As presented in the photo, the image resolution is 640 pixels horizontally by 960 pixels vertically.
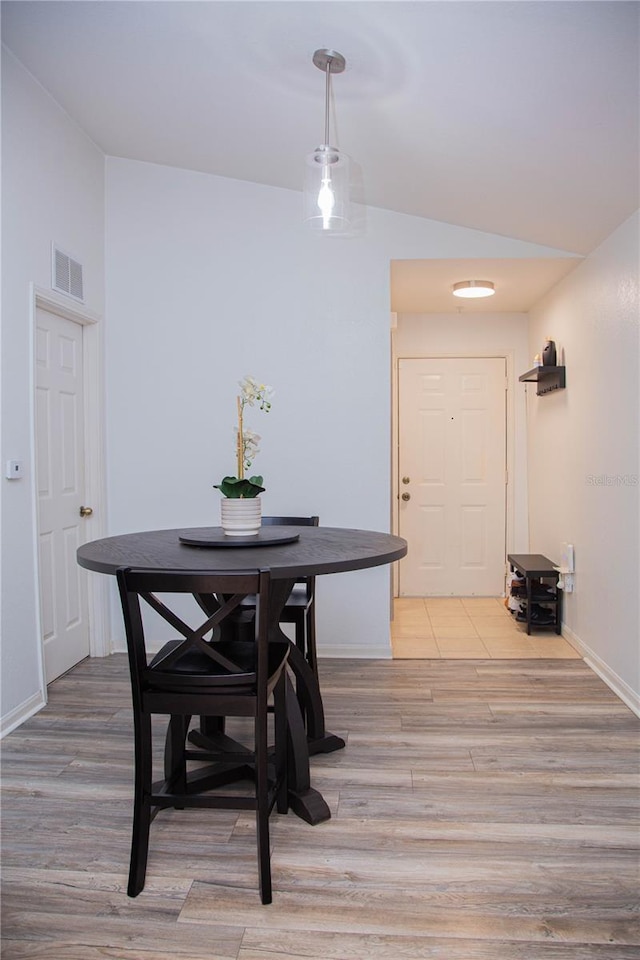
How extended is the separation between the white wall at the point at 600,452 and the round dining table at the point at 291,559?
148 cm

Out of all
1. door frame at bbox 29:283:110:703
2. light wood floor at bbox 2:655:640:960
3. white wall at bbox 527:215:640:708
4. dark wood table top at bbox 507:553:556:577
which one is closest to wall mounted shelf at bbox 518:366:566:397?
white wall at bbox 527:215:640:708

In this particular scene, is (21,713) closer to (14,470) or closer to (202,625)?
(14,470)

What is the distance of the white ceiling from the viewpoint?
2.26 m

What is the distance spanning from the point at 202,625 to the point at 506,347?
14.5ft

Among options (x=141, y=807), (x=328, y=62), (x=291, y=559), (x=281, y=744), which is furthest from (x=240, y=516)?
(x=328, y=62)

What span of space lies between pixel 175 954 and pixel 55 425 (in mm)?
2708

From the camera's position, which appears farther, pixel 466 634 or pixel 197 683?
pixel 466 634

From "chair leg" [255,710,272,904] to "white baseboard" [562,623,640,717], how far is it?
2026mm

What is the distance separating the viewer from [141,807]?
6.38 ft

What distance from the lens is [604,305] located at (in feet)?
12.2

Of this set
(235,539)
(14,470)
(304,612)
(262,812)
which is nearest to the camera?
(262,812)

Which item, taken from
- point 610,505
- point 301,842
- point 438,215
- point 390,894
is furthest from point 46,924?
point 438,215

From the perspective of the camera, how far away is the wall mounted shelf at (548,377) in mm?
4480

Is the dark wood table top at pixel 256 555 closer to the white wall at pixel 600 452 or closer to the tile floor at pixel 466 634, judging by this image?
the white wall at pixel 600 452
